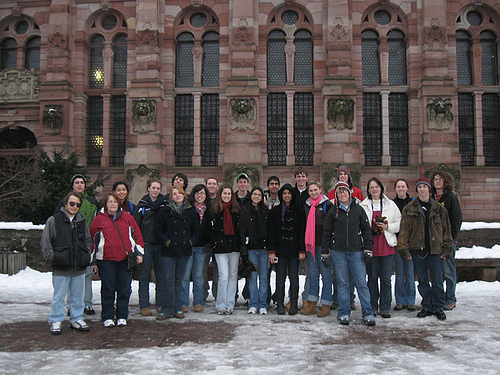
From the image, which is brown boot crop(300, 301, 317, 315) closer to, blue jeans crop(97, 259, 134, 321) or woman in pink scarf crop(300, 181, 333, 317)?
woman in pink scarf crop(300, 181, 333, 317)

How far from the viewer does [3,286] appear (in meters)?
9.39

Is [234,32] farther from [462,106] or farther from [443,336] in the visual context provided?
[443,336]

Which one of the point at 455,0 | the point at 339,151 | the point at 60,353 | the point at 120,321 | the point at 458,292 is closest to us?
the point at 60,353

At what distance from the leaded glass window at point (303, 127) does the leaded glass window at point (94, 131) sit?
28.3 feet

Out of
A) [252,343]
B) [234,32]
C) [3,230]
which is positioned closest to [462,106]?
[234,32]

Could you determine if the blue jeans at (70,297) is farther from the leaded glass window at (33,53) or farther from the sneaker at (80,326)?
the leaded glass window at (33,53)

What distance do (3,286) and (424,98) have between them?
1574 centimetres

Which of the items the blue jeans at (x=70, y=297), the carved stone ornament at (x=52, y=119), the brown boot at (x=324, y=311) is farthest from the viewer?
the carved stone ornament at (x=52, y=119)

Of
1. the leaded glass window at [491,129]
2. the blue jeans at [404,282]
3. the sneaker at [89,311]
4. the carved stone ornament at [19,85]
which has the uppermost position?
the carved stone ornament at [19,85]

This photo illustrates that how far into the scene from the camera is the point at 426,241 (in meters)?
7.03

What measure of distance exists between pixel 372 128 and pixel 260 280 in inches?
497

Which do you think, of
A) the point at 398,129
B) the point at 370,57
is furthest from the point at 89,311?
the point at 370,57

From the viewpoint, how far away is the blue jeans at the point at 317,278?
7.01 m

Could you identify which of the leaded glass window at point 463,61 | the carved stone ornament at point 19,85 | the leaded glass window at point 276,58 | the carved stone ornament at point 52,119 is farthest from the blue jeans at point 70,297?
the leaded glass window at point 463,61
